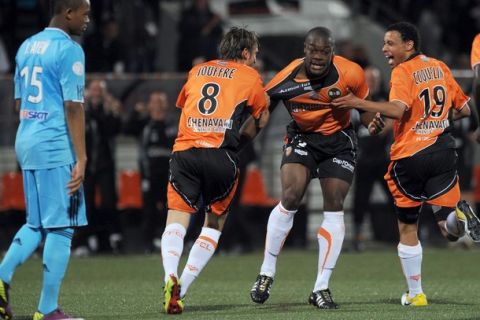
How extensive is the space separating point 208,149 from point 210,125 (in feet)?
0.65

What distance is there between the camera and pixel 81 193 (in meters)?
8.20

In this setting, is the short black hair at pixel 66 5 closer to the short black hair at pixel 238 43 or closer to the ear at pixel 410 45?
the short black hair at pixel 238 43

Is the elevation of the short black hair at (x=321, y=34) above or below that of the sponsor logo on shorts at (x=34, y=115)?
above

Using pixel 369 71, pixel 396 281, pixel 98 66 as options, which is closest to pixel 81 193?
pixel 396 281

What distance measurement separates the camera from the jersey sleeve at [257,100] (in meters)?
9.50

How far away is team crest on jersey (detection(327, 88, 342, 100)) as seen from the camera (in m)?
9.69

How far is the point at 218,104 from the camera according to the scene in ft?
30.9

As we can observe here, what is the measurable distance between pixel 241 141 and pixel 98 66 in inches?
385

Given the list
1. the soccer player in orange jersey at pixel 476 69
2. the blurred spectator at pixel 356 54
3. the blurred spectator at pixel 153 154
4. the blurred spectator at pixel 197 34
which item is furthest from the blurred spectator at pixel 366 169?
the soccer player in orange jersey at pixel 476 69

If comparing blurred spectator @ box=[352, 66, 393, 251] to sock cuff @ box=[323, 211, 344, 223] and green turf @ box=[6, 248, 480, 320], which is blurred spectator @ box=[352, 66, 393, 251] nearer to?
green turf @ box=[6, 248, 480, 320]

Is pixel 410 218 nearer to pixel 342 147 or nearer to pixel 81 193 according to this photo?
pixel 342 147

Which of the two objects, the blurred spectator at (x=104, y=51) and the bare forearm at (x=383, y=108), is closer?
the bare forearm at (x=383, y=108)

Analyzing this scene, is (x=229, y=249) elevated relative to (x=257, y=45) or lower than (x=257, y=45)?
lower

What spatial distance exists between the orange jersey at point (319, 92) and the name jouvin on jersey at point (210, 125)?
0.66 m
